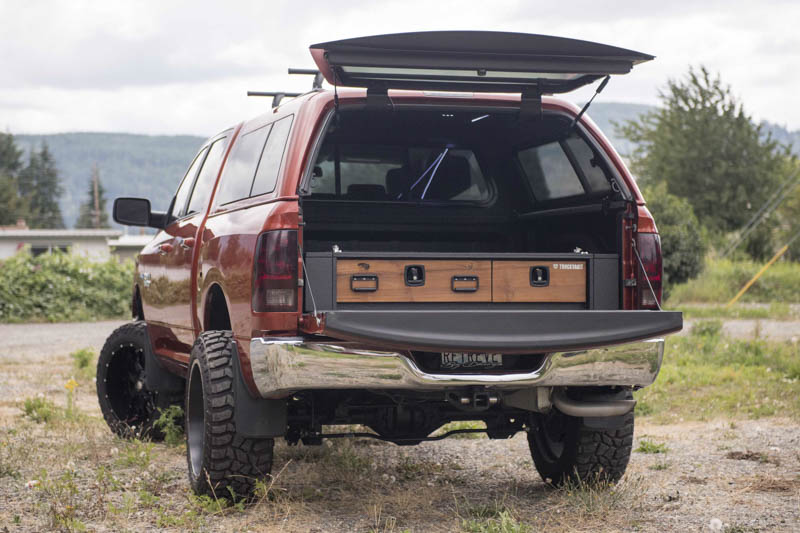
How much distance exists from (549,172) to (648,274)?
3.81ft

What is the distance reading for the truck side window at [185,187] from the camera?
6848 mm

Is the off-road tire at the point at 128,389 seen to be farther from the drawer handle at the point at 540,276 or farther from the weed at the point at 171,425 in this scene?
the drawer handle at the point at 540,276

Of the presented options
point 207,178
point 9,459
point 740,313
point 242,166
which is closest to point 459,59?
point 242,166

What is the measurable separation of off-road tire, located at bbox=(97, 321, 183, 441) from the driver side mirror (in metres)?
0.74

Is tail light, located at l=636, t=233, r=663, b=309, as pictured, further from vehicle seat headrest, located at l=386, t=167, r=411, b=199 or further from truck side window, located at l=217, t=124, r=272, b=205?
truck side window, located at l=217, t=124, r=272, b=205

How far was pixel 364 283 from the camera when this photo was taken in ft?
15.0

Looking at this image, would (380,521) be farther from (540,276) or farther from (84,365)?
(84,365)

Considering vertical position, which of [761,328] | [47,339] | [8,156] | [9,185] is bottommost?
[47,339]

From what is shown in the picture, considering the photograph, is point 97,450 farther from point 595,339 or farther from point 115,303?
point 115,303

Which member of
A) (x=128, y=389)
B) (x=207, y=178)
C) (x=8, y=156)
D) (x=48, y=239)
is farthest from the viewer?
(x=8, y=156)

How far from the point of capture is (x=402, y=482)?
5.84 metres

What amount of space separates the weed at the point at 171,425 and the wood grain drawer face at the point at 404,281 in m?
2.47

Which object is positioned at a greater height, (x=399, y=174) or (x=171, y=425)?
(x=399, y=174)

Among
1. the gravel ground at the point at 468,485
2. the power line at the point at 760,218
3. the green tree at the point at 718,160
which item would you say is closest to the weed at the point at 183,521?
the gravel ground at the point at 468,485
